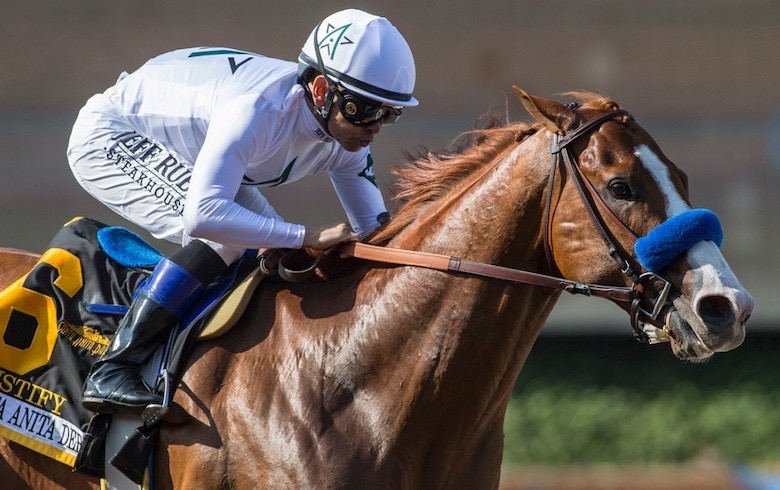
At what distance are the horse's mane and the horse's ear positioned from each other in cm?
13

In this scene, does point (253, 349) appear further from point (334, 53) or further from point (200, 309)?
point (334, 53)

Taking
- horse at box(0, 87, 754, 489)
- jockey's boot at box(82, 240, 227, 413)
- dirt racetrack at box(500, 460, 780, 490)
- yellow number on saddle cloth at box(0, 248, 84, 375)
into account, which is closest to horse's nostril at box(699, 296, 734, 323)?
horse at box(0, 87, 754, 489)

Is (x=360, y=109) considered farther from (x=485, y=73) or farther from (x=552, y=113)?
(x=485, y=73)

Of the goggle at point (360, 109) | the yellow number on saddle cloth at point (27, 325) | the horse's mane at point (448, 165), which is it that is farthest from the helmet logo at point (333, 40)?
the yellow number on saddle cloth at point (27, 325)

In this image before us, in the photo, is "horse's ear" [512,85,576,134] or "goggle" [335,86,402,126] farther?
"goggle" [335,86,402,126]

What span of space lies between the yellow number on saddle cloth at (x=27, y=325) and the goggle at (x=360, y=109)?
114 cm

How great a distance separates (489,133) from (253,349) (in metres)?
1.06

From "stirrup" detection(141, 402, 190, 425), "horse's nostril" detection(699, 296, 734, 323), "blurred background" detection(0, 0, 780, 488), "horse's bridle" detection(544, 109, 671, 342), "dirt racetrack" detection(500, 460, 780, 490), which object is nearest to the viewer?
"horse's nostril" detection(699, 296, 734, 323)

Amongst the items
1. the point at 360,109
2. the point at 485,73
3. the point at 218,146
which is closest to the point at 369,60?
the point at 360,109

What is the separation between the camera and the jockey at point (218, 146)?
11.9 feet

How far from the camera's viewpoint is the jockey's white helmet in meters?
3.70

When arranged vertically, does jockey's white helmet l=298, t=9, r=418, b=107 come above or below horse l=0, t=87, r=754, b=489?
above

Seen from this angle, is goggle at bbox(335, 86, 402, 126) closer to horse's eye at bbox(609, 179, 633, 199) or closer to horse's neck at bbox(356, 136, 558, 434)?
horse's neck at bbox(356, 136, 558, 434)

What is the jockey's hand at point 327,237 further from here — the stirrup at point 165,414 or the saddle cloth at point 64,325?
the stirrup at point 165,414
